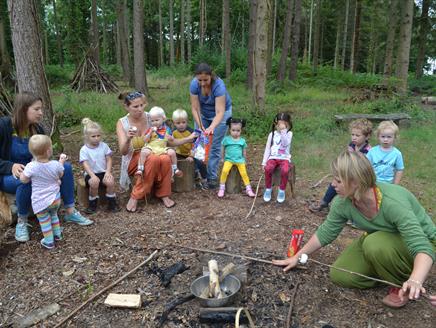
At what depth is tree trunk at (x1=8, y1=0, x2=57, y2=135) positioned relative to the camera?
509 cm


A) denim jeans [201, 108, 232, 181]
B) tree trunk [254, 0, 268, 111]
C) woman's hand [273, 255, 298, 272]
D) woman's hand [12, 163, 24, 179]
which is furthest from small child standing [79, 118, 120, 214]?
tree trunk [254, 0, 268, 111]

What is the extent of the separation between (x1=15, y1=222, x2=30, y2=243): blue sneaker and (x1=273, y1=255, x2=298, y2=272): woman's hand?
2357 millimetres

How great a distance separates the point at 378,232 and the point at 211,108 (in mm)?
2877

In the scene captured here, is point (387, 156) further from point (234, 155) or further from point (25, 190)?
point (25, 190)

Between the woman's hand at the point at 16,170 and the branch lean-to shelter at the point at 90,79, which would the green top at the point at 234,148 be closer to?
the woman's hand at the point at 16,170

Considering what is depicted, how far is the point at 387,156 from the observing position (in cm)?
408

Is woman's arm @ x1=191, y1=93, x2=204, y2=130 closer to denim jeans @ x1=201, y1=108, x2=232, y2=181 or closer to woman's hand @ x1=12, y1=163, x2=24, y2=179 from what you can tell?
denim jeans @ x1=201, y1=108, x2=232, y2=181

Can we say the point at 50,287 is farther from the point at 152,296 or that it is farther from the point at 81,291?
the point at 152,296

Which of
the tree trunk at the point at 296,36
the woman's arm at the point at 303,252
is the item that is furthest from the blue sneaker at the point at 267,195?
the tree trunk at the point at 296,36

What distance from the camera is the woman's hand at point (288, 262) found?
3.04m

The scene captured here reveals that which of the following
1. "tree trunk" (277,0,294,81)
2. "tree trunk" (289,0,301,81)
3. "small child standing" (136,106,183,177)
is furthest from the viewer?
"tree trunk" (289,0,301,81)

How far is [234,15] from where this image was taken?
3484cm

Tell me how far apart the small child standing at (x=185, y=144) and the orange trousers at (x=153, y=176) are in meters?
0.53

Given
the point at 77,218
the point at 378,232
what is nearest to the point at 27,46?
the point at 77,218
